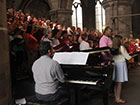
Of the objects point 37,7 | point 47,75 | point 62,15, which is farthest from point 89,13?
point 47,75

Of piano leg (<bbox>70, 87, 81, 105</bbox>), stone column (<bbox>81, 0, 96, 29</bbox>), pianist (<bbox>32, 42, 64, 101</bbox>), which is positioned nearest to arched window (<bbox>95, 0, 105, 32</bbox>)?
stone column (<bbox>81, 0, 96, 29</bbox>)

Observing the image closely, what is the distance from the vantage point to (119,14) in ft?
33.2

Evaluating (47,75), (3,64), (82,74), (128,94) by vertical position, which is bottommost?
(128,94)

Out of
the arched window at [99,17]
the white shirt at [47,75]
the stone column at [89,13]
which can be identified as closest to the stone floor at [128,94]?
the white shirt at [47,75]

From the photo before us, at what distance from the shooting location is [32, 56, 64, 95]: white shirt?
284 cm

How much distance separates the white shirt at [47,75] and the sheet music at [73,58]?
2.07 ft

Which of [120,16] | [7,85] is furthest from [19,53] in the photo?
[120,16]

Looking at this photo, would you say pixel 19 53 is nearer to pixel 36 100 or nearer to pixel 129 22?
pixel 36 100

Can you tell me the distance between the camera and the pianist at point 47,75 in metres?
2.84

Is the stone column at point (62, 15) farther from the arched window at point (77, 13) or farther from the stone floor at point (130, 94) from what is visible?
the stone floor at point (130, 94)

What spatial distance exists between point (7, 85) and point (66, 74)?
4.02ft

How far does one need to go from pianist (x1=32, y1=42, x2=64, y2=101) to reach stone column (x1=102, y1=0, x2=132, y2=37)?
8009 mm

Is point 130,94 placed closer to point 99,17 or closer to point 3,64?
point 3,64

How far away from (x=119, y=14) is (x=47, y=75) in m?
8.41
